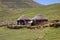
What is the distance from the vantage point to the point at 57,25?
4622cm

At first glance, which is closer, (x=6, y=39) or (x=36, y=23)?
(x=6, y=39)

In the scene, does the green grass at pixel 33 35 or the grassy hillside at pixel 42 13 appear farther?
the grassy hillside at pixel 42 13

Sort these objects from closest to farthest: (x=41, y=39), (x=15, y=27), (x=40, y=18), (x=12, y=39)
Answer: (x=41, y=39)
(x=12, y=39)
(x=15, y=27)
(x=40, y=18)

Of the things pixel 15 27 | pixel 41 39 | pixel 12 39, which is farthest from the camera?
pixel 15 27

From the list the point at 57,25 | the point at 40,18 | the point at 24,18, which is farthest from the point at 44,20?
the point at 57,25

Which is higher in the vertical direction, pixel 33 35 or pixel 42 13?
pixel 33 35

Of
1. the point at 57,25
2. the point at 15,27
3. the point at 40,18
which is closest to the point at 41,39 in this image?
the point at 57,25

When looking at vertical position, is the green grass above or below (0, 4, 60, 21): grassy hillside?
above

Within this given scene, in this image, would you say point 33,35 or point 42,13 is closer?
point 33,35

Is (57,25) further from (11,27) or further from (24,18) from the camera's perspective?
(24,18)

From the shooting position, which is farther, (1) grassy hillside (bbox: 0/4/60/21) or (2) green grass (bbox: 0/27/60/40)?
(1) grassy hillside (bbox: 0/4/60/21)

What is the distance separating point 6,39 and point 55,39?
660 centimetres

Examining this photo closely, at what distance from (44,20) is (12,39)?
2351 cm

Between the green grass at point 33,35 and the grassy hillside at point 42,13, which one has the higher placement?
the green grass at point 33,35
